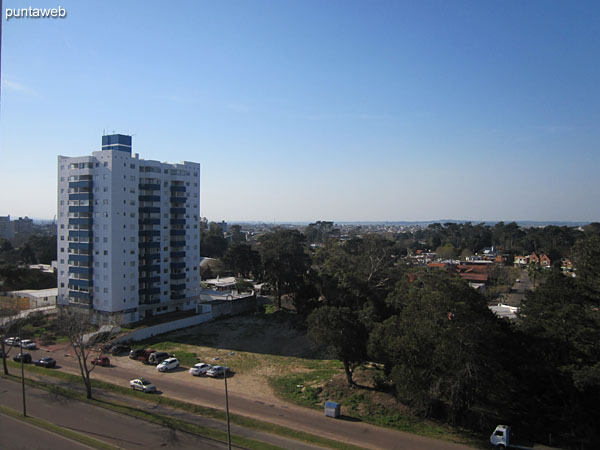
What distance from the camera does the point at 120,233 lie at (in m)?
40.6

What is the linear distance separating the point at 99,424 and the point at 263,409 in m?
8.31

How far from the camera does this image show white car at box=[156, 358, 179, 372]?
30344mm

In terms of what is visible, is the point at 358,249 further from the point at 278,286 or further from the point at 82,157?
the point at 82,157

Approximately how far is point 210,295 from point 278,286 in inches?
360

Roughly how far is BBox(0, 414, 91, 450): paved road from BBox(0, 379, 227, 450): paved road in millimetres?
75

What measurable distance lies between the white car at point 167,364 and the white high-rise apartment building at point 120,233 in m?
9.99

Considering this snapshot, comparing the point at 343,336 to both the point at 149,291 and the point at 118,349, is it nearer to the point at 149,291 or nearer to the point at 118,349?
the point at 118,349

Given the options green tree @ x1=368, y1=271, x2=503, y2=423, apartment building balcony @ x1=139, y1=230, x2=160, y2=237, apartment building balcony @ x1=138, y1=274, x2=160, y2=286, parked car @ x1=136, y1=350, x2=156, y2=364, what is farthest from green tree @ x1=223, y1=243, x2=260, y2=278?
green tree @ x1=368, y1=271, x2=503, y2=423

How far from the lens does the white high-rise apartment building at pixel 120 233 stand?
132 ft

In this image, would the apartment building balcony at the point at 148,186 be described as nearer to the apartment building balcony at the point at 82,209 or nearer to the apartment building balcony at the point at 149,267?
the apartment building balcony at the point at 82,209

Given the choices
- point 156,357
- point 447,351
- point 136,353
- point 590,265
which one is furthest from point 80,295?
point 590,265

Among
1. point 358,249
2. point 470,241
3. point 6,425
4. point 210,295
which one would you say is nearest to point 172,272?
point 210,295

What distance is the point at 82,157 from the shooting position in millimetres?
40969

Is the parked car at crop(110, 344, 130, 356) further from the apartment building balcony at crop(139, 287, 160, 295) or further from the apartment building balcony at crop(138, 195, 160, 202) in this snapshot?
the apartment building balcony at crop(138, 195, 160, 202)
